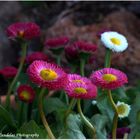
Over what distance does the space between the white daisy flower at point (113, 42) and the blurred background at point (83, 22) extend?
0.75 metres

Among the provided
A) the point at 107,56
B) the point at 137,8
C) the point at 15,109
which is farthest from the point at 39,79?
the point at 137,8

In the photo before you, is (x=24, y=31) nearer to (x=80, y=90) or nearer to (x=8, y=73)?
(x=8, y=73)

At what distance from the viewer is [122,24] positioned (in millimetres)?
2064

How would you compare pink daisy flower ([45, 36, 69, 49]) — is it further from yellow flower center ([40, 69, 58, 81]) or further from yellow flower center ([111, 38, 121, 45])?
yellow flower center ([40, 69, 58, 81])

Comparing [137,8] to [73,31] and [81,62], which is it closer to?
[73,31]

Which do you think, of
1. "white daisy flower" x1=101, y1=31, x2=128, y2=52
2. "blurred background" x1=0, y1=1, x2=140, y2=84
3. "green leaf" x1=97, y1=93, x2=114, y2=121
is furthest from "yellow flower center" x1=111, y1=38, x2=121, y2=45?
"blurred background" x1=0, y1=1, x2=140, y2=84

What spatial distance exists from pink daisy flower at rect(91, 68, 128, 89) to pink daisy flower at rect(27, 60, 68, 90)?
0.19 ft

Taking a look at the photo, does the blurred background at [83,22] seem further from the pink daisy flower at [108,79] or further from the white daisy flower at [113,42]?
the pink daisy flower at [108,79]

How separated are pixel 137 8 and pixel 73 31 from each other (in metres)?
0.39

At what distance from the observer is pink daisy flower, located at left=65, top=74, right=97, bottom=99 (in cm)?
84

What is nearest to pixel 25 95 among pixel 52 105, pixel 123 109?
pixel 52 105

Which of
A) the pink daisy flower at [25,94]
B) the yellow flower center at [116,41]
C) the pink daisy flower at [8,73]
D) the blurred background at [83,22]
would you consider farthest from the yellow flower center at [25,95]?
the blurred background at [83,22]

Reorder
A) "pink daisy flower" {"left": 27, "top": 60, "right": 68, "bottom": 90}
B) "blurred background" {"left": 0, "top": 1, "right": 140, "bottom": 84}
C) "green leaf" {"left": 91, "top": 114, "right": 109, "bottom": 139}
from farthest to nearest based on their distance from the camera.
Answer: "blurred background" {"left": 0, "top": 1, "right": 140, "bottom": 84} → "green leaf" {"left": 91, "top": 114, "right": 109, "bottom": 139} → "pink daisy flower" {"left": 27, "top": 60, "right": 68, "bottom": 90}

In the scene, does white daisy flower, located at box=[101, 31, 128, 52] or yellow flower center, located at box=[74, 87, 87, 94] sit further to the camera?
white daisy flower, located at box=[101, 31, 128, 52]
